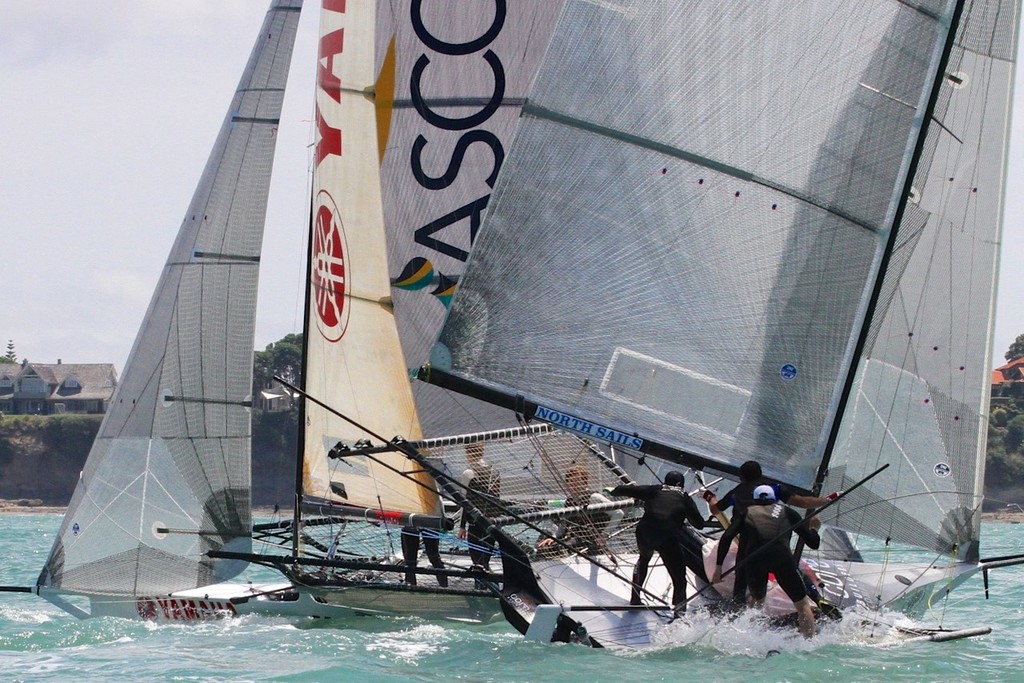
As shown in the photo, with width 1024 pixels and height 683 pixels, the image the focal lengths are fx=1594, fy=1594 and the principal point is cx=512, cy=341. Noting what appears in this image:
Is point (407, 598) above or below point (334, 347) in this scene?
below

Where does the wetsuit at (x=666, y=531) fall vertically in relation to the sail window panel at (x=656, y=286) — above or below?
below

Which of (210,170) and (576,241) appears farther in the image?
(210,170)

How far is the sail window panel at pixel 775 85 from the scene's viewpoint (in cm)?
1109

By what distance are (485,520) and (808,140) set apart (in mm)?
3636

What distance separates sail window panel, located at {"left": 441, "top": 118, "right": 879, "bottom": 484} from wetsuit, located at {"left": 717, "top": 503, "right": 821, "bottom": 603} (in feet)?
2.06

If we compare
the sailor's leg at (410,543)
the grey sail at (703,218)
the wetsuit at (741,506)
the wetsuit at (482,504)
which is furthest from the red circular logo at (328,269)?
the wetsuit at (741,506)

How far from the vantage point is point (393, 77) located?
1666cm

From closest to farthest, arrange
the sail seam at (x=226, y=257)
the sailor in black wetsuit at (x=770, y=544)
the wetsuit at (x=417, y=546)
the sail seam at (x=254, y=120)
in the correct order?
the sailor in black wetsuit at (x=770, y=544) → the wetsuit at (x=417, y=546) → the sail seam at (x=226, y=257) → the sail seam at (x=254, y=120)

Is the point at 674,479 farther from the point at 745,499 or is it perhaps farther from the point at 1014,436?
the point at 1014,436

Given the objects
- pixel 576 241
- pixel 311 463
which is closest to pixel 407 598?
pixel 311 463

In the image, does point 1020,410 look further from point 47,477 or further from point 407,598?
point 407,598

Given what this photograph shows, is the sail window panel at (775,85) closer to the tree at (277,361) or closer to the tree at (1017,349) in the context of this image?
the tree at (277,361)

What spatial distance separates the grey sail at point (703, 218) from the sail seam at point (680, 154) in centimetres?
1

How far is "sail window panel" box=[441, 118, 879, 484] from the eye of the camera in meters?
10.9
